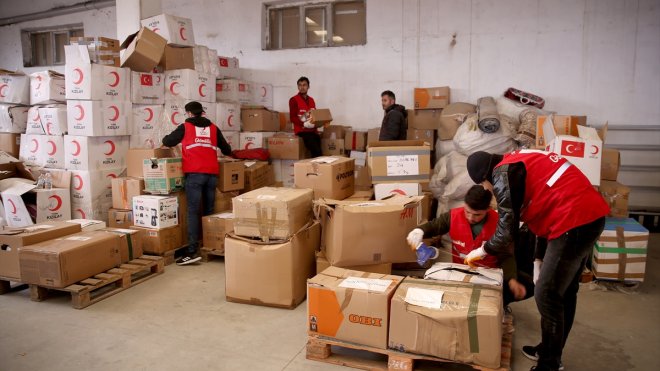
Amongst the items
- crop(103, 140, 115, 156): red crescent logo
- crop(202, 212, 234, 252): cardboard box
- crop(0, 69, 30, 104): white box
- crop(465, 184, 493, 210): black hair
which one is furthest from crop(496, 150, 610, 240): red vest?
crop(0, 69, 30, 104): white box

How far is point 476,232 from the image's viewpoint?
281 centimetres

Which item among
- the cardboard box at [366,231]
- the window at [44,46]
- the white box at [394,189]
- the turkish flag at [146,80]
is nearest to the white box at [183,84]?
the turkish flag at [146,80]

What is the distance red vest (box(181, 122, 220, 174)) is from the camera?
445cm

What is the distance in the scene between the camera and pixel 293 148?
6.18 metres

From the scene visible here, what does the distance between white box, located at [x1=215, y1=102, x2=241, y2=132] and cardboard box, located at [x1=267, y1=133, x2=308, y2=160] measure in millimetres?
485

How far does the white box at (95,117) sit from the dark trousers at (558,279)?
423 centimetres

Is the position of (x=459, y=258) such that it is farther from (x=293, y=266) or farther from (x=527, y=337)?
(x=293, y=266)

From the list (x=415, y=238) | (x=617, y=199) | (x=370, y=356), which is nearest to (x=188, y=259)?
(x=370, y=356)

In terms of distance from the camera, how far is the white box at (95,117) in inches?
183

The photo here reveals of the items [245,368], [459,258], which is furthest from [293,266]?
[459,258]

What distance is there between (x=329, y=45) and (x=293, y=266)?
4.47 metres

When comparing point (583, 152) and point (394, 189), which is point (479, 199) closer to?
point (394, 189)

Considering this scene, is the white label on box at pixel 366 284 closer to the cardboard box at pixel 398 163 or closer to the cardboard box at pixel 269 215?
the cardboard box at pixel 269 215

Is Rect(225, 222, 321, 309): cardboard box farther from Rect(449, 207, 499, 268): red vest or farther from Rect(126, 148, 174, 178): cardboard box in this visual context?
Rect(126, 148, 174, 178): cardboard box
